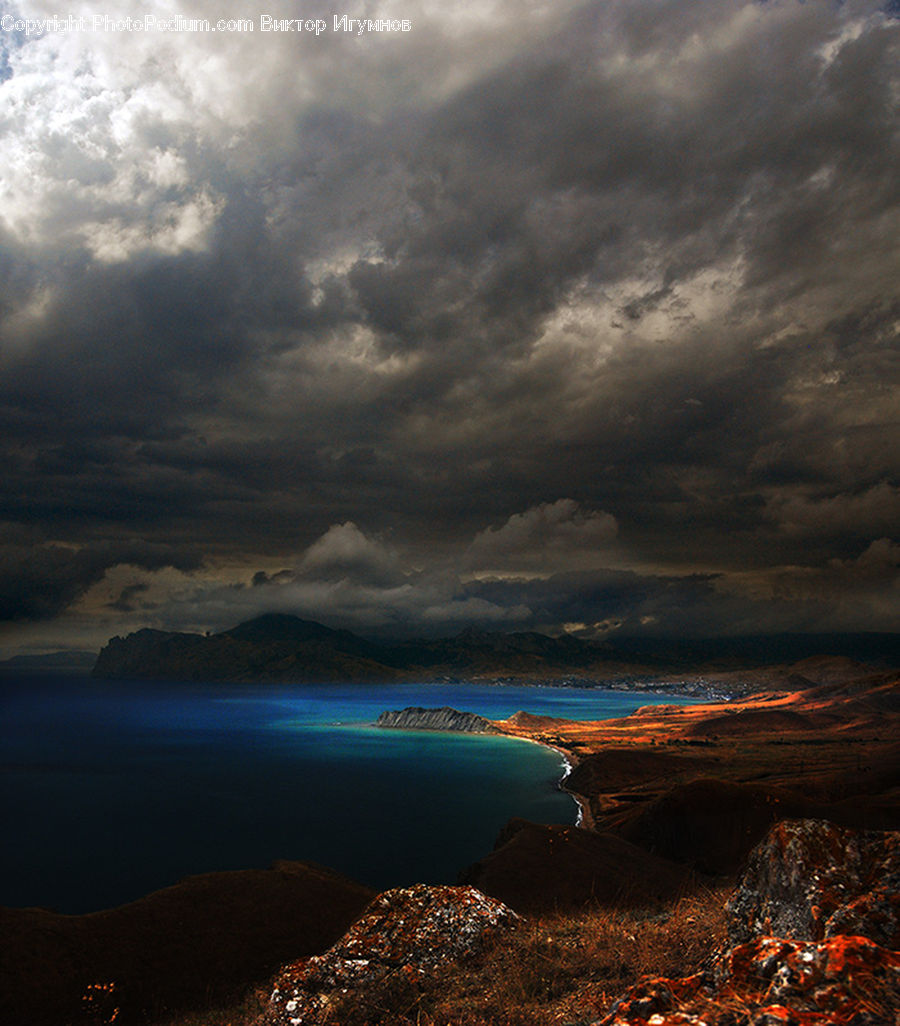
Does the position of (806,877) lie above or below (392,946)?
above

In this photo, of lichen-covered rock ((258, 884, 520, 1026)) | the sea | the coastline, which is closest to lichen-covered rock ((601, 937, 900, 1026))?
lichen-covered rock ((258, 884, 520, 1026))

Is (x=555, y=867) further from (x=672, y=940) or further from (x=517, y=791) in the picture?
(x=517, y=791)

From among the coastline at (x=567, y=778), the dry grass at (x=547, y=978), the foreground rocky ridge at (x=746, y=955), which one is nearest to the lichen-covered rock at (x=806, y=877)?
the foreground rocky ridge at (x=746, y=955)

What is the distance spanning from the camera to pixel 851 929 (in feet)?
24.1

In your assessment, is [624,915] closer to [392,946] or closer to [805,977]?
[392,946]

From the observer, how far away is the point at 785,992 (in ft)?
16.7

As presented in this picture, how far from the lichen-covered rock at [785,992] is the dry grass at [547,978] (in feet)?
8.80

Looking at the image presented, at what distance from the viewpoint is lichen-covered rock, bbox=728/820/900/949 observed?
31.2ft

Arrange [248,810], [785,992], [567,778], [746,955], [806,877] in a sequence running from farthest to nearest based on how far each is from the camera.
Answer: [567,778] < [248,810] < [806,877] < [746,955] < [785,992]

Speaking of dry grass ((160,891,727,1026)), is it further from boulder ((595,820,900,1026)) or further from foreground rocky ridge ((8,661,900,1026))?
boulder ((595,820,900,1026))

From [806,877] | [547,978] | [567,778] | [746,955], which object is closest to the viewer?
[746,955]

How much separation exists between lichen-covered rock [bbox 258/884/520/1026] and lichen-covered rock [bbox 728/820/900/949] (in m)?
7.02

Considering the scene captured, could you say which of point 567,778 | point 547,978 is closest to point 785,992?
point 547,978

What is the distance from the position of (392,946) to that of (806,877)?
9.80 meters
